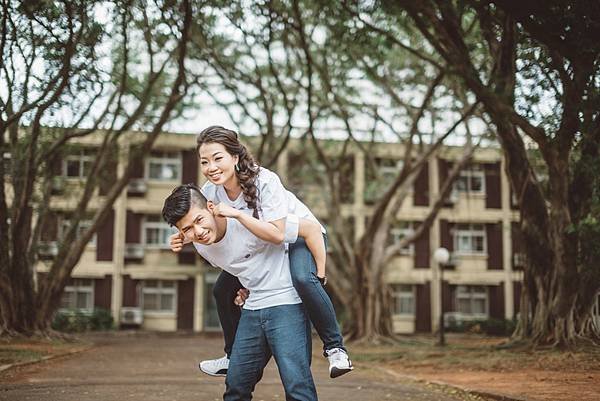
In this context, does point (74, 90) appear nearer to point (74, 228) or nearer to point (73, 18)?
point (73, 18)

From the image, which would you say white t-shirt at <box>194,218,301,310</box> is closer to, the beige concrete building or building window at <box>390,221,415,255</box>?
the beige concrete building

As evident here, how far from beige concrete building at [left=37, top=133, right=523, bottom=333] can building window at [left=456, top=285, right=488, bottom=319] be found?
0.05 m

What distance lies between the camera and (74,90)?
627 inches

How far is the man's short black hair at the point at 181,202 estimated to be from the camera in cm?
398

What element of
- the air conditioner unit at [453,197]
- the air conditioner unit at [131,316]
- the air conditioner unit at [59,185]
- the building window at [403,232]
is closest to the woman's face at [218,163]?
the air conditioner unit at [59,185]

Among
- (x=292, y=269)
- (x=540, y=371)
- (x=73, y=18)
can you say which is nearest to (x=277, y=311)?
(x=292, y=269)

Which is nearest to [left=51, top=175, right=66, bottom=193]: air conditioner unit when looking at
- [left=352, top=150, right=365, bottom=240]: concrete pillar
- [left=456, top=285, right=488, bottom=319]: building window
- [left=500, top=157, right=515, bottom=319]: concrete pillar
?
[left=352, top=150, right=365, bottom=240]: concrete pillar

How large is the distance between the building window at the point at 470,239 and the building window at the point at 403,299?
3.33m

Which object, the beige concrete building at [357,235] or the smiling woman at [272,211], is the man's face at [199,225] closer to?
the smiling woman at [272,211]

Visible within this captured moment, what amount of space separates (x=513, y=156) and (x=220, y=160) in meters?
13.3

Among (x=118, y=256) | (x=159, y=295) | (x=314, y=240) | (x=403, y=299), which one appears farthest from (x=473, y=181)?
(x=314, y=240)

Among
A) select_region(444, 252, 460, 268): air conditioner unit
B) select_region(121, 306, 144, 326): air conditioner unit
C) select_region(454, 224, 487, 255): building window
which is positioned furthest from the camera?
select_region(454, 224, 487, 255): building window

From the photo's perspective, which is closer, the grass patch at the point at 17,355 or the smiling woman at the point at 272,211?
the smiling woman at the point at 272,211

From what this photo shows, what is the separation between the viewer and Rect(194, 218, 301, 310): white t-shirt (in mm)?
4035
